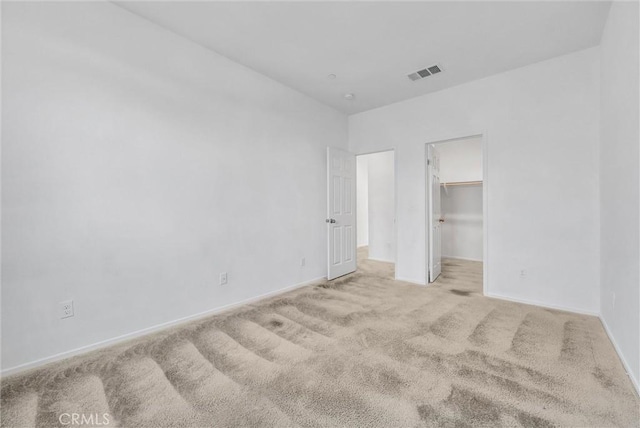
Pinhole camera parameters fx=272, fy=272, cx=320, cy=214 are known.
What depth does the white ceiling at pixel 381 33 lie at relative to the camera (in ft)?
7.39

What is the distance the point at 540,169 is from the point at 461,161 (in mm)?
2807

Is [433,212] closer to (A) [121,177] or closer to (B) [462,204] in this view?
(B) [462,204]

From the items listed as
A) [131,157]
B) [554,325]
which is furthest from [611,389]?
[131,157]

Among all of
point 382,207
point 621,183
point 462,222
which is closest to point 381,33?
point 621,183

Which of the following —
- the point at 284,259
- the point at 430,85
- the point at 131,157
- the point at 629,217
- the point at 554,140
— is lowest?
the point at 284,259

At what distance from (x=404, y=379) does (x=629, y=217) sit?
1851 millimetres

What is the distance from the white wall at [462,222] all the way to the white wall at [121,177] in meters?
4.22

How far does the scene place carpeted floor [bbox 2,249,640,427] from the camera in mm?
1456

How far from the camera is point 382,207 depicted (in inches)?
231

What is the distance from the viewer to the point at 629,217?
1821 millimetres

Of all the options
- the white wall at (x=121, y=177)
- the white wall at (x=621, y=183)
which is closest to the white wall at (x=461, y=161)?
the white wall at (x=621, y=183)

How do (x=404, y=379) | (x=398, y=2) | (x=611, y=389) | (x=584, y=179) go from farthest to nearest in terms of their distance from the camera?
(x=584, y=179) < (x=398, y=2) < (x=404, y=379) < (x=611, y=389)

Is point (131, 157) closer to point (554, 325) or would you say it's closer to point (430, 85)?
point (430, 85)

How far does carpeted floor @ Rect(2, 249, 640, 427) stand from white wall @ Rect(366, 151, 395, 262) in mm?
2935
